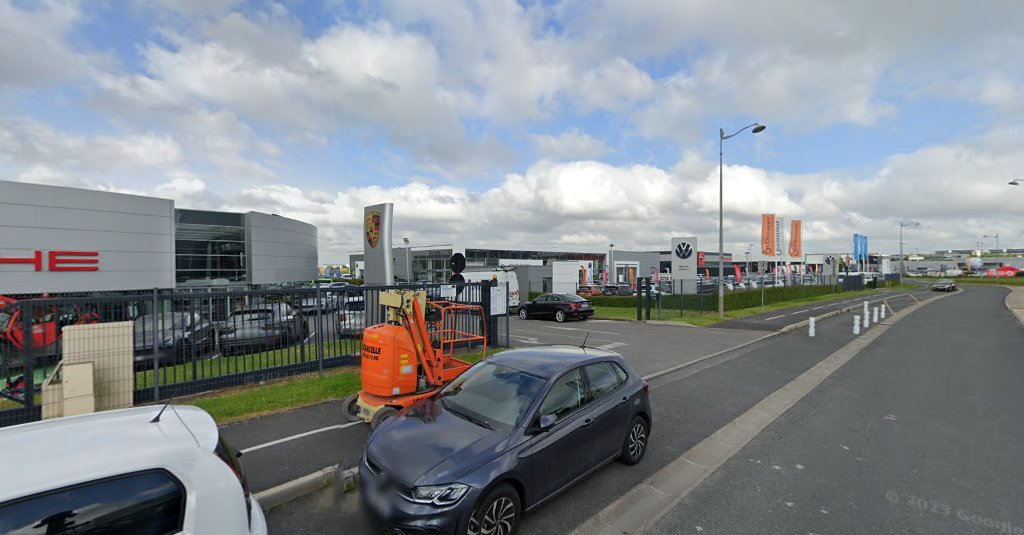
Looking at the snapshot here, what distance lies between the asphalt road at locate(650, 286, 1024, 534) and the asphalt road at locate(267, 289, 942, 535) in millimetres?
639

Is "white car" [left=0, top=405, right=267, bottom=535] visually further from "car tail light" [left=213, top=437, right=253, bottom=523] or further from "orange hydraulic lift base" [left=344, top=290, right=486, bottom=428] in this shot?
"orange hydraulic lift base" [left=344, top=290, right=486, bottom=428]

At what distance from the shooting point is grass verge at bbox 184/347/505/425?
625 centimetres

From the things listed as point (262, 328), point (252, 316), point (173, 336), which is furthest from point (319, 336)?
point (173, 336)

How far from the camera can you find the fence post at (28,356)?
232 inches

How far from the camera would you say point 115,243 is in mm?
21391

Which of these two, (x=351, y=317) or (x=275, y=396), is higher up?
(x=351, y=317)

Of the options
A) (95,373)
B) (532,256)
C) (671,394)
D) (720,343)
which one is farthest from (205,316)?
(532,256)

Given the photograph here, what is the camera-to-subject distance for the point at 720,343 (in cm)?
1362

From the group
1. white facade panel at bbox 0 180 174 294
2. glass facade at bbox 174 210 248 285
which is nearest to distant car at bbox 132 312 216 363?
white facade panel at bbox 0 180 174 294

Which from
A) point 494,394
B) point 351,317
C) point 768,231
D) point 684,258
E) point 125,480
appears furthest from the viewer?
point 768,231

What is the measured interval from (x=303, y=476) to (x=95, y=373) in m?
4.25

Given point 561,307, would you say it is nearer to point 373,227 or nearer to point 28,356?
point 373,227

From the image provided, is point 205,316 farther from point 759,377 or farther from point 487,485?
point 759,377

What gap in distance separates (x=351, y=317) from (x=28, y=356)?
487 centimetres
